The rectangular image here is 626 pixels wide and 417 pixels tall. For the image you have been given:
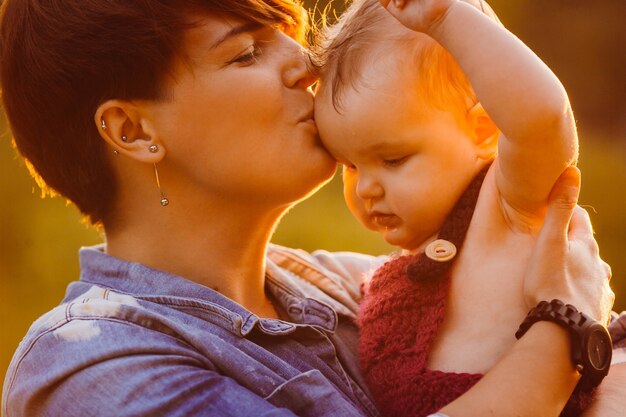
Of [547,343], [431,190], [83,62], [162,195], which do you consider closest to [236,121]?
[162,195]

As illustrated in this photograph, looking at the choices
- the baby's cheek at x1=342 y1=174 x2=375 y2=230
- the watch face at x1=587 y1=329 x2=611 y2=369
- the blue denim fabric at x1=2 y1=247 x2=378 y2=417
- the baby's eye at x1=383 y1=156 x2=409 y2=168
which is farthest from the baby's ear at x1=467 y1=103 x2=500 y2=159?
the blue denim fabric at x1=2 y1=247 x2=378 y2=417

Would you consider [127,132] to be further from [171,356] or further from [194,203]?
[171,356]

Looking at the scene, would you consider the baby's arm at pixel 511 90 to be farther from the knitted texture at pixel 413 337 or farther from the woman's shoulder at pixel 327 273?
the woman's shoulder at pixel 327 273

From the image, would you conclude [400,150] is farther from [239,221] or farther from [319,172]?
[239,221]

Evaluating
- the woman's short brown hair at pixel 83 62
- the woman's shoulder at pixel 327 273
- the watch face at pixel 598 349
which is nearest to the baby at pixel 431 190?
the watch face at pixel 598 349

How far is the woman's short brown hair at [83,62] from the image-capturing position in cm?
218

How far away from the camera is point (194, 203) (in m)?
2.32

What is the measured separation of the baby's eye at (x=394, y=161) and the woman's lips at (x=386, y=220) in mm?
117

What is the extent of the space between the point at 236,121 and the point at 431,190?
1.61 ft

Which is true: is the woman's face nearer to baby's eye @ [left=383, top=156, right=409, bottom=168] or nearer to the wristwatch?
A: baby's eye @ [left=383, top=156, right=409, bottom=168]

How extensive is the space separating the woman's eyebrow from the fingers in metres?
0.83

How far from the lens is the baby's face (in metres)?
2.04

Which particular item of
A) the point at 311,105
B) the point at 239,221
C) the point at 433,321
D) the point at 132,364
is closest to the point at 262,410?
the point at 132,364

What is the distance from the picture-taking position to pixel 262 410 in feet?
5.99
